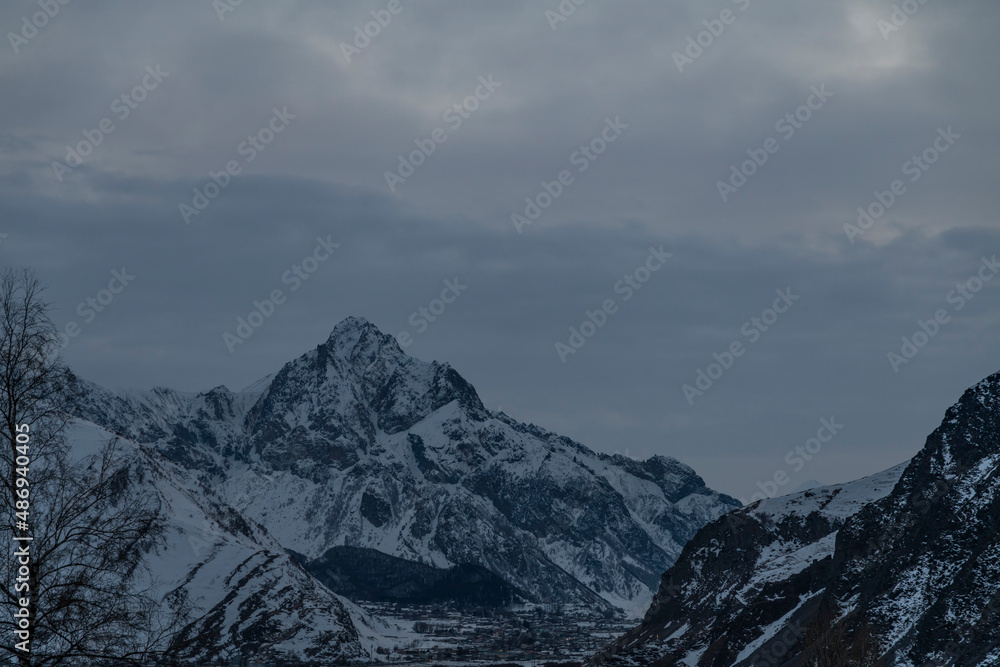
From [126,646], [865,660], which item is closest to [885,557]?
[865,660]

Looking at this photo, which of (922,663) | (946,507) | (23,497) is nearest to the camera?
(23,497)

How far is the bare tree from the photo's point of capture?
1222 inches

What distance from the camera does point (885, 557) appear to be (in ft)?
653

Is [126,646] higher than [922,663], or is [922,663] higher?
[922,663]

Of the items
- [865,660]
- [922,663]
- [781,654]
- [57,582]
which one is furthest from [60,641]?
[781,654]

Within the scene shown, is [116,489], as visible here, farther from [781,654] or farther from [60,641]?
[781,654]

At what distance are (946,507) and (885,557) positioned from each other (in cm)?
1469

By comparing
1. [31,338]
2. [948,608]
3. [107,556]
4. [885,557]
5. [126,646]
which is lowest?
[126,646]

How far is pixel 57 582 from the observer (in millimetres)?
31547

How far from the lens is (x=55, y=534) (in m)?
31.7

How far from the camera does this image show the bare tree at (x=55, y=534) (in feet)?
102

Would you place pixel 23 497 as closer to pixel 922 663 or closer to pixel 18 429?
pixel 18 429

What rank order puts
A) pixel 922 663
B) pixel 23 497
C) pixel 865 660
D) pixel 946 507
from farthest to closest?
pixel 946 507 → pixel 922 663 → pixel 865 660 → pixel 23 497

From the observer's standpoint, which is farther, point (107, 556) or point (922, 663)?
point (922, 663)
